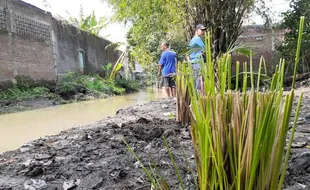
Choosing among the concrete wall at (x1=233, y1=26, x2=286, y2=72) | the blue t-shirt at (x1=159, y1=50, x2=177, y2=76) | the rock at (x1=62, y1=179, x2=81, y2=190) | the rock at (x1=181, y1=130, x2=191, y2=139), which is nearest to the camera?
the rock at (x1=62, y1=179, x2=81, y2=190)

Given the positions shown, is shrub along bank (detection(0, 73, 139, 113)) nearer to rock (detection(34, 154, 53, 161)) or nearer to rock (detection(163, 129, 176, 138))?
rock (detection(34, 154, 53, 161))

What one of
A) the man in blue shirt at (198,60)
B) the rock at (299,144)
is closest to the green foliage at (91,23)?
the man in blue shirt at (198,60)

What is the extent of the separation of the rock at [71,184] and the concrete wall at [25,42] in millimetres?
9384

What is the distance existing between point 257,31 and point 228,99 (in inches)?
526

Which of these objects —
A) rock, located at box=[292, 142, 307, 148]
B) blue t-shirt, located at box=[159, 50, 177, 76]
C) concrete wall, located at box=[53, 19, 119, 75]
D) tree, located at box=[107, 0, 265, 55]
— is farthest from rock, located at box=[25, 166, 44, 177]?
concrete wall, located at box=[53, 19, 119, 75]

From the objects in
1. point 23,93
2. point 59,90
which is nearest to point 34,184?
point 23,93

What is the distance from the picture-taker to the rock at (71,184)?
179 cm

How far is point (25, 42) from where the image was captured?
11.7 m

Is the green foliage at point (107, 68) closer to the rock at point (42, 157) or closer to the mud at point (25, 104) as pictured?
the mud at point (25, 104)

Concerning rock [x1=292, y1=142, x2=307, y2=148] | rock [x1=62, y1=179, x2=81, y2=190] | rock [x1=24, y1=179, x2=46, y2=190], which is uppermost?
rock [x1=292, y1=142, x2=307, y2=148]

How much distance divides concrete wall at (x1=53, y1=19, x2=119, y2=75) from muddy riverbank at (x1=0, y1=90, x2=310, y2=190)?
1192cm

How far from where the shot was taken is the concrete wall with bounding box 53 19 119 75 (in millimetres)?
14586

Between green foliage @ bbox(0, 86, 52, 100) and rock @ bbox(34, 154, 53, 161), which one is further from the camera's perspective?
green foliage @ bbox(0, 86, 52, 100)

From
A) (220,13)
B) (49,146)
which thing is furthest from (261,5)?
(49,146)
